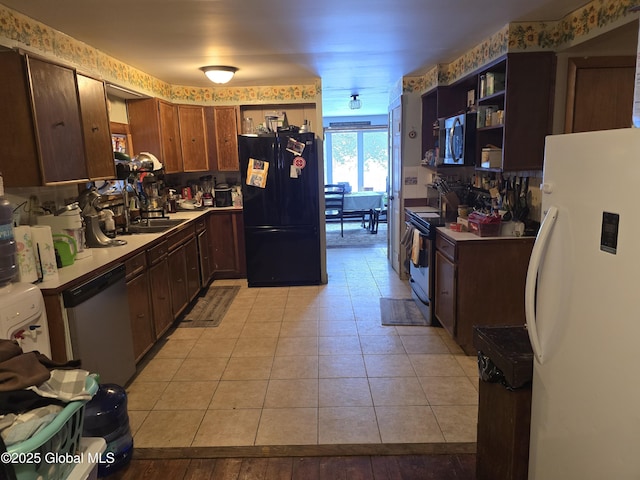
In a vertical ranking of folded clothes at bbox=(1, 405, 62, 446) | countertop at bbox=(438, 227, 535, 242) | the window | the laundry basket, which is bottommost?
the laundry basket

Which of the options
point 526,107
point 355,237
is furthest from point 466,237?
point 355,237

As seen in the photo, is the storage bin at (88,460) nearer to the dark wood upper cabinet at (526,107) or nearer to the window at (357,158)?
the dark wood upper cabinet at (526,107)

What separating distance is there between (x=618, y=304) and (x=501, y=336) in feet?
2.53

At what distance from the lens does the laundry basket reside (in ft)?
3.19

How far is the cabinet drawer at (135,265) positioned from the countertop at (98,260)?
0.05 meters

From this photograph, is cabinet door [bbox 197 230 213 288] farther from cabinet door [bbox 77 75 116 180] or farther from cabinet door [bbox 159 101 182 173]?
cabinet door [bbox 77 75 116 180]

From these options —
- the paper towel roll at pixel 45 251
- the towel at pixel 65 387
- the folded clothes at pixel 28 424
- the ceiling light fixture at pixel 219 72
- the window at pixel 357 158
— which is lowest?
the folded clothes at pixel 28 424

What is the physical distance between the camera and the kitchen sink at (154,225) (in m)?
3.82

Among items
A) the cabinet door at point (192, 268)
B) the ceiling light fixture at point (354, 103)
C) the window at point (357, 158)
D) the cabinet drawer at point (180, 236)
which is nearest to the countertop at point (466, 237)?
the cabinet drawer at point (180, 236)

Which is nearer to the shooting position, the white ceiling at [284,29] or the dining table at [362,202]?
the white ceiling at [284,29]

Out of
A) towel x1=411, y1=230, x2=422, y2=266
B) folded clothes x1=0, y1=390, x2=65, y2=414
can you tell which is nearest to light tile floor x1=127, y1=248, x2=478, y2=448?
towel x1=411, y1=230, x2=422, y2=266

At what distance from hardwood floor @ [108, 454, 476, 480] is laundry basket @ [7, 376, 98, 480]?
1.01 meters

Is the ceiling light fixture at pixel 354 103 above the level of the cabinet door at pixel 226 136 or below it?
above

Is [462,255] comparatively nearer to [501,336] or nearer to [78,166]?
[501,336]
